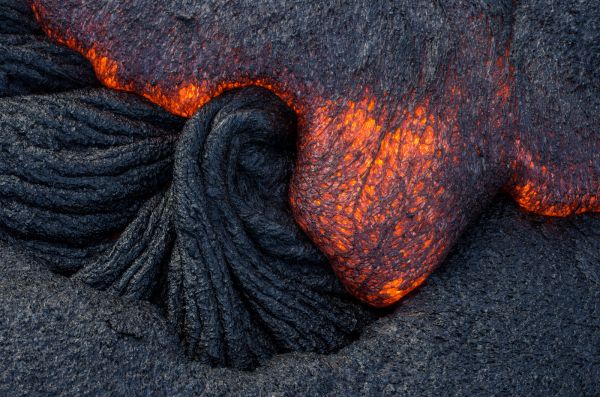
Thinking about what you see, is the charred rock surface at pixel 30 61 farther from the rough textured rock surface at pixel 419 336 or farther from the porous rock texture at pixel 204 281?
the rough textured rock surface at pixel 419 336

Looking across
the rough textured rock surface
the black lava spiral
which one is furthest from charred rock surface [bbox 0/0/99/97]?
the rough textured rock surface

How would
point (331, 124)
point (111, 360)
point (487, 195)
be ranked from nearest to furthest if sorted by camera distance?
point (111, 360), point (331, 124), point (487, 195)

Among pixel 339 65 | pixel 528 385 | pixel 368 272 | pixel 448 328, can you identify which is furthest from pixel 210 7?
pixel 528 385

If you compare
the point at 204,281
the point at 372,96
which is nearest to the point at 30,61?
the point at 204,281

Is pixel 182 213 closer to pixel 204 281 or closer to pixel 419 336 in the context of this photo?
pixel 204 281

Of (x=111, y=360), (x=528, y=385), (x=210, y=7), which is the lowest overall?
(x=111, y=360)

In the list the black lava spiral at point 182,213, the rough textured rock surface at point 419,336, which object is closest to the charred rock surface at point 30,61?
the black lava spiral at point 182,213

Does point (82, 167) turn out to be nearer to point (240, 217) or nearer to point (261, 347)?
point (240, 217)
